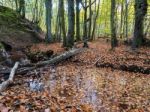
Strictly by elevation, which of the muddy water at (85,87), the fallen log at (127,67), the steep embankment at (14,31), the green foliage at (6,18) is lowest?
the muddy water at (85,87)

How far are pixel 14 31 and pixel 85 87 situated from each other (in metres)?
15.9

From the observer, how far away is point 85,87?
29.1ft

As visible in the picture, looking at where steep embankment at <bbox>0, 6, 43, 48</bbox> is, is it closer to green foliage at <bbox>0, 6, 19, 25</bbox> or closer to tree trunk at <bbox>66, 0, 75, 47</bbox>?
green foliage at <bbox>0, 6, 19, 25</bbox>

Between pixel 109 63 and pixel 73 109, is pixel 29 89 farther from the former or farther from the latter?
pixel 109 63

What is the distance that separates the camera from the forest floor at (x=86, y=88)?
20.4 feet

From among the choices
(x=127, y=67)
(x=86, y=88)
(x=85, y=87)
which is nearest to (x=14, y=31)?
(x=127, y=67)

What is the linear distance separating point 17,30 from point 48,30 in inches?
121

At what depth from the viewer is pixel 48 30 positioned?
82.6ft

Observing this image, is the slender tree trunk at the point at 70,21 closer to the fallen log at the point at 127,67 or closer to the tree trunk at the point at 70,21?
the tree trunk at the point at 70,21

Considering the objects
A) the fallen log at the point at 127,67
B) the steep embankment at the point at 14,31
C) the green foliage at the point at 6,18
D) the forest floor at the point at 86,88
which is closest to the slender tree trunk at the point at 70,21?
the forest floor at the point at 86,88

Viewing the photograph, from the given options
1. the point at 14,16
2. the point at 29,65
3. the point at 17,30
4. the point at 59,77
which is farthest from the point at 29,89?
the point at 14,16

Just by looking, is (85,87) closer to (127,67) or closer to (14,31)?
(127,67)

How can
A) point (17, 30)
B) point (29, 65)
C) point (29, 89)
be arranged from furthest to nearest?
point (17, 30)
point (29, 65)
point (29, 89)

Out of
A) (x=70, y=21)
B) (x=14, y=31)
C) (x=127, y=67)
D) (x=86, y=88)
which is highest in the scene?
(x=70, y=21)
